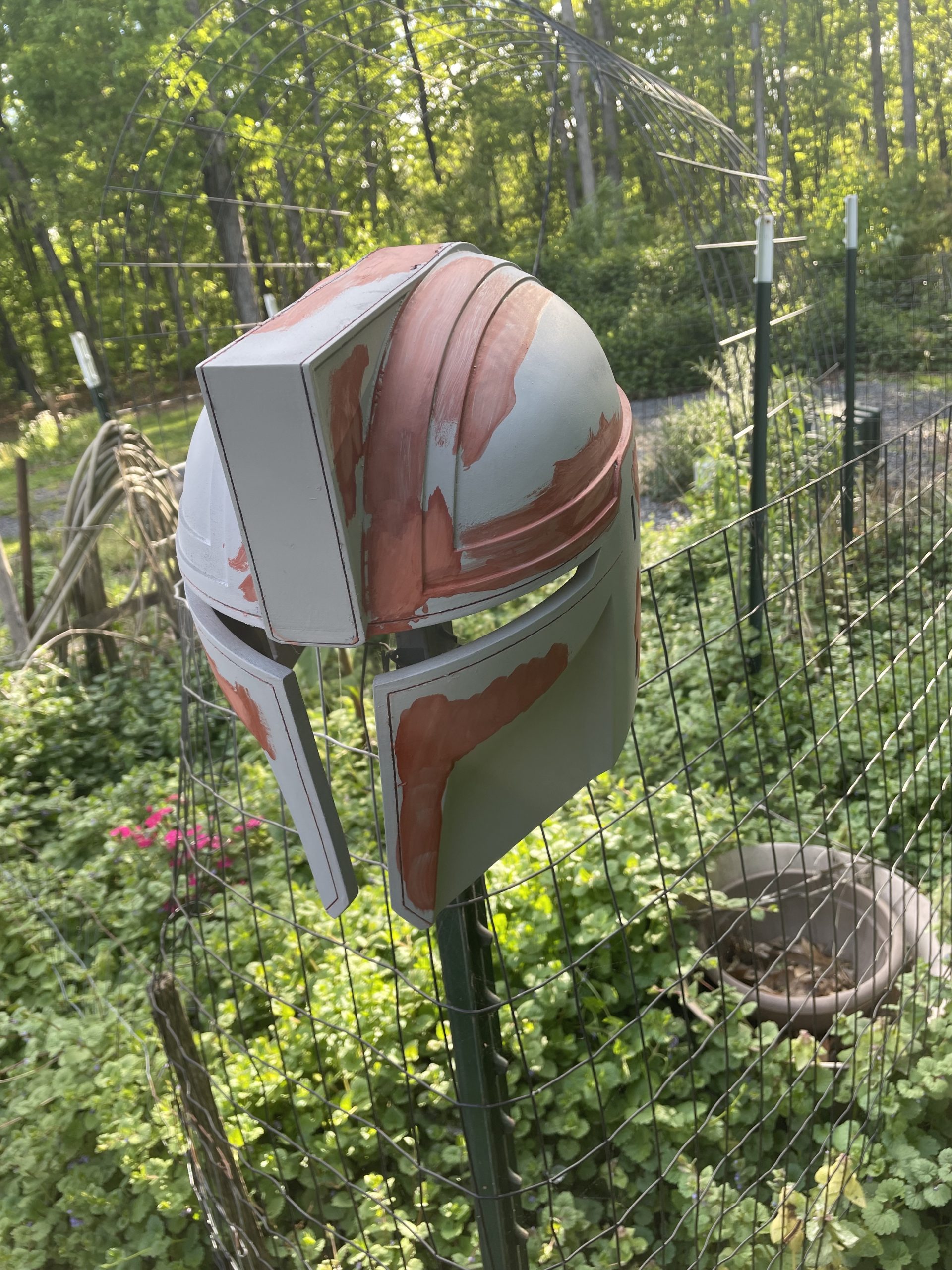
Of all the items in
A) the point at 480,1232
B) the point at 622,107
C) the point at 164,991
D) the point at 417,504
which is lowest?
the point at 480,1232

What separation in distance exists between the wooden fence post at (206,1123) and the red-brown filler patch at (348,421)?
1126 millimetres

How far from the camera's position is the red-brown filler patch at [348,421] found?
2.17 ft

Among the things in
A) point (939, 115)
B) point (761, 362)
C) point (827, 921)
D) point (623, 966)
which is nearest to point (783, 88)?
point (939, 115)

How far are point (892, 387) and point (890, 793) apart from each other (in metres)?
7.87

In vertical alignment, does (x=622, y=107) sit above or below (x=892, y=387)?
above

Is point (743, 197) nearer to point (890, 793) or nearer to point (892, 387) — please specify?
point (890, 793)

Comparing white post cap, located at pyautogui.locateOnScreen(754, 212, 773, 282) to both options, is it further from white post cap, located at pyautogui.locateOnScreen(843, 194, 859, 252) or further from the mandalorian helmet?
the mandalorian helmet

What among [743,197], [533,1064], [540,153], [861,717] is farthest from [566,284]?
[533,1064]

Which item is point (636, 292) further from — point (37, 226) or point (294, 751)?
point (294, 751)

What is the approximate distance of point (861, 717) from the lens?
Result: 10.5 ft

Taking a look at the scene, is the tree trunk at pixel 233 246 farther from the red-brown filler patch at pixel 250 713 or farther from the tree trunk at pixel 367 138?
the red-brown filler patch at pixel 250 713

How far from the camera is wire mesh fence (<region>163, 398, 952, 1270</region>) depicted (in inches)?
61.9

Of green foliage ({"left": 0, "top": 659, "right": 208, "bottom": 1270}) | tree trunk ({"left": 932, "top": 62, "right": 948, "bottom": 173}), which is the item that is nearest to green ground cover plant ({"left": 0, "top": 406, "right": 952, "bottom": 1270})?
green foliage ({"left": 0, "top": 659, "right": 208, "bottom": 1270})

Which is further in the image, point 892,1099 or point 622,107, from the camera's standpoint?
point 622,107
